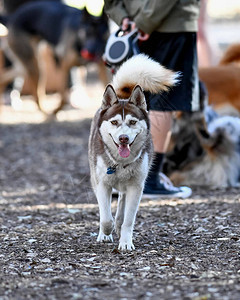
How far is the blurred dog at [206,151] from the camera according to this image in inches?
233

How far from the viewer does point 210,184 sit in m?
5.91

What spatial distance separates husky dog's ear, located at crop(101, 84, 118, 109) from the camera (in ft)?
12.3

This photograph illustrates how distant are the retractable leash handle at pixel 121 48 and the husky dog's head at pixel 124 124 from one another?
989mm

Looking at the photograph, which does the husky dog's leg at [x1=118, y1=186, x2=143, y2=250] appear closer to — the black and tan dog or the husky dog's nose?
the husky dog's nose

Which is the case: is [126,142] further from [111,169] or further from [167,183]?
[167,183]

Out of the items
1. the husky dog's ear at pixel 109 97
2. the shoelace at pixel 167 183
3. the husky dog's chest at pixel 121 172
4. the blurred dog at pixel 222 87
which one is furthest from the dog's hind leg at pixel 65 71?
the husky dog's chest at pixel 121 172

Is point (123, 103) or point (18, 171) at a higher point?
point (123, 103)

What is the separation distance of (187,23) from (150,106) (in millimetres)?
659

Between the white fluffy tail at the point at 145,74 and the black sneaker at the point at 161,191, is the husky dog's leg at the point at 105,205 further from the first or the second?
the black sneaker at the point at 161,191

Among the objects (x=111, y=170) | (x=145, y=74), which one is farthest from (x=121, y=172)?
(x=145, y=74)

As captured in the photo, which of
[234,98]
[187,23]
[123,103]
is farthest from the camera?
[234,98]

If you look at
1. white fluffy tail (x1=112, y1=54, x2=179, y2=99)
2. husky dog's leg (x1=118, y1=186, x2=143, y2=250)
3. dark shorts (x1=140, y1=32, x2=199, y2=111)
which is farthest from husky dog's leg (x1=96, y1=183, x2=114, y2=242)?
dark shorts (x1=140, y1=32, x2=199, y2=111)

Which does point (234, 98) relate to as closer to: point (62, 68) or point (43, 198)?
point (43, 198)

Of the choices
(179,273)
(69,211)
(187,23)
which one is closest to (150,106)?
(187,23)
